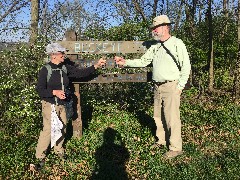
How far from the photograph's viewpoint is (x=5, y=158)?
5180 mm

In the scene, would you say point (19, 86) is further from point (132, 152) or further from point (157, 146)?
point (157, 146)

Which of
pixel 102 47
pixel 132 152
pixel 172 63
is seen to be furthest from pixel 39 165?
pixel 172 63

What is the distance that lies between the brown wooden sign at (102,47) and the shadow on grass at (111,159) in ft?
5.66

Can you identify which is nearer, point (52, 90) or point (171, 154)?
point (52, 90)

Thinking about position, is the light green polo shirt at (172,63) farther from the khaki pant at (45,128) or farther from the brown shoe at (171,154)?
the khaki pant at (45,128)

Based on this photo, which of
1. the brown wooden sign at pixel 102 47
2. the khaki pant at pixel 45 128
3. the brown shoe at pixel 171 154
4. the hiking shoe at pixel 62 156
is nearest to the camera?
the khaki pant at pixel 45 128

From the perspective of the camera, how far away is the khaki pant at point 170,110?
17.0 feet

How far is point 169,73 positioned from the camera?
16.8 feet

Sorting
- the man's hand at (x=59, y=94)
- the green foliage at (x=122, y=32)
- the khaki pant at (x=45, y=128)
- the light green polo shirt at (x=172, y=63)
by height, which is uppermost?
the green foliage at (x=122, y=32)

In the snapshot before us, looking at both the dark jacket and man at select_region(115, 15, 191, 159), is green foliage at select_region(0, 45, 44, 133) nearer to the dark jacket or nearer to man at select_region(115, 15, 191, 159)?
the dark jacket

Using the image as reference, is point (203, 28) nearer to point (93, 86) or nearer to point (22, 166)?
point (93, 86)

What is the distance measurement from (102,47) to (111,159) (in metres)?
2.22

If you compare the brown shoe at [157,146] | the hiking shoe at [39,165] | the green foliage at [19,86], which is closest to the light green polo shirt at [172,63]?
the brown shoe at [157,146]

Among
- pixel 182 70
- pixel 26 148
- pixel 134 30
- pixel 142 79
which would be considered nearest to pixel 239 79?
pixel 134 30
